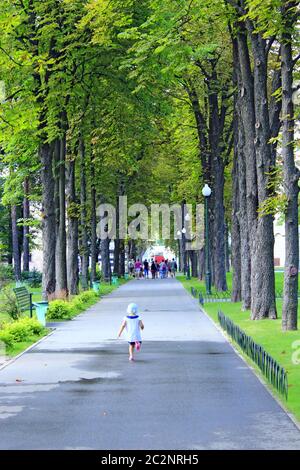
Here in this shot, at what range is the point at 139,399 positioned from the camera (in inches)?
555

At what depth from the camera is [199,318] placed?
30.9 m

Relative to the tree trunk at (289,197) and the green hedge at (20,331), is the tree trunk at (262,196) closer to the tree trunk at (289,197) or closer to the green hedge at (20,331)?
the tree trunk at (289,197)

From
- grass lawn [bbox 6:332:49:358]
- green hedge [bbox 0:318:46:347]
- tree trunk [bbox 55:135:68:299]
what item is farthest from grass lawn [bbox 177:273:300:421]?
tree trunk [bbox 55:135:68:299]

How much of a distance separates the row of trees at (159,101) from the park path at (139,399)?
5.07 metres

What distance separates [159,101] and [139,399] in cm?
2612

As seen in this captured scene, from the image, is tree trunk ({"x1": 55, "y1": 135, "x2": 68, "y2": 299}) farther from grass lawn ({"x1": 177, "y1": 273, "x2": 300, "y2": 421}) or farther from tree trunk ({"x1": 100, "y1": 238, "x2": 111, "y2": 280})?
tree trunk ({"x1": 100, "y1": 238, "x2": 111, "y2": 280})

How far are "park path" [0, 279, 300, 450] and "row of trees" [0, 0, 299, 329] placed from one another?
5.07m

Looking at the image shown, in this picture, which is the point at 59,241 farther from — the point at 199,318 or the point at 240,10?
the point at 240,10

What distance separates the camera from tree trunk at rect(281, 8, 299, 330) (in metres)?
23.9

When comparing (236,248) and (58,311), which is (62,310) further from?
(236,248)

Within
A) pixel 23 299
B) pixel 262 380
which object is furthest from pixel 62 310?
pixel 262 380

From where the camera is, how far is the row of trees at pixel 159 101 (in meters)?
24.3
